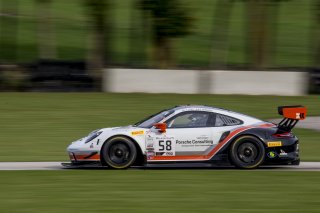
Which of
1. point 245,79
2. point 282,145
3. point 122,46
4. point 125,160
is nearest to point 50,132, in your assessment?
point 125,160

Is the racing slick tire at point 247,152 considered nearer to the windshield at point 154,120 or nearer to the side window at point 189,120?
the side window at point 189,120

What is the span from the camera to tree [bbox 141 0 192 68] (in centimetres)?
2861

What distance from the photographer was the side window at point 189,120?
13.0 m

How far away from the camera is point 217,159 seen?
505 inches

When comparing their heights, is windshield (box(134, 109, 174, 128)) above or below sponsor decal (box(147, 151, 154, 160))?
above

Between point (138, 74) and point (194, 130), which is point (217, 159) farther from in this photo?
point (138, 74)

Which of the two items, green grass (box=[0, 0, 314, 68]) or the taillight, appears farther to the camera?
green grass (box=[0, 0, 314, 68])

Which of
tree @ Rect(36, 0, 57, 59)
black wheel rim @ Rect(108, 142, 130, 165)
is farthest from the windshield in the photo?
tree @ Rect(36, 0, 57, 59)

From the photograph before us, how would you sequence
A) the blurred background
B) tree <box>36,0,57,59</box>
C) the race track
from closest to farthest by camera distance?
the race track
the blurred background
tree <box>36,0,57,59</box>

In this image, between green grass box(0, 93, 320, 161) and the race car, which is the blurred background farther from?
the race car

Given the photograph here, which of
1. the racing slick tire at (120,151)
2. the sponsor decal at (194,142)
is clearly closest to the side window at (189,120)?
the sponsor decal at (194,142)

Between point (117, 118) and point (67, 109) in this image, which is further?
point (67, 109)

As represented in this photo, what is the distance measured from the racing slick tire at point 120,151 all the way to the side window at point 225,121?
149 centimetres

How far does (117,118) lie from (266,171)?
9.26m
